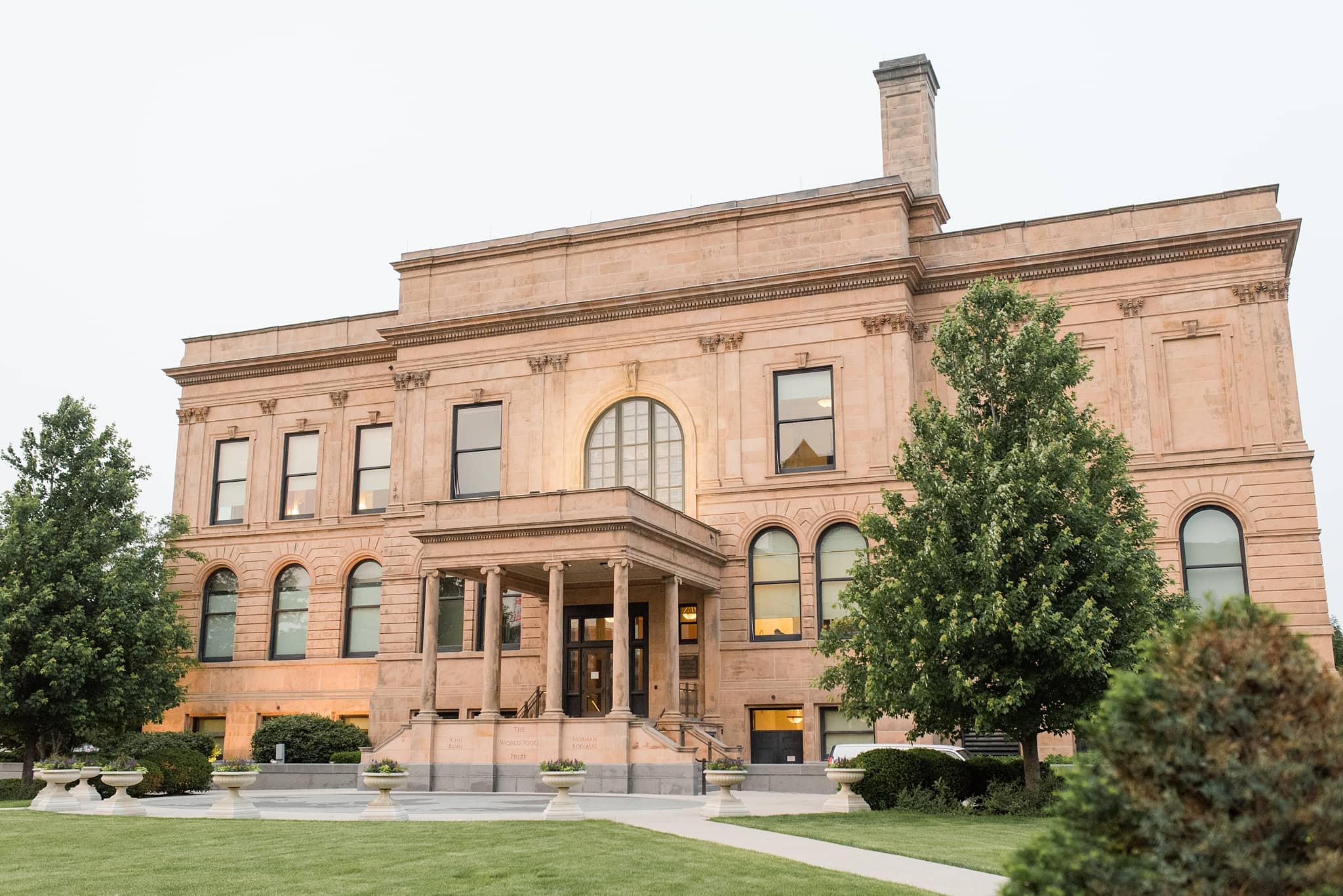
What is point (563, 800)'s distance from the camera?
2083 centimetres

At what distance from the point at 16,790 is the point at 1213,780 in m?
30.1

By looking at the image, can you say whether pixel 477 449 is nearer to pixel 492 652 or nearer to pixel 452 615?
pixel 452 615

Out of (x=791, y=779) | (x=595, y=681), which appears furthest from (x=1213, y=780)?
(x=595, y=681)

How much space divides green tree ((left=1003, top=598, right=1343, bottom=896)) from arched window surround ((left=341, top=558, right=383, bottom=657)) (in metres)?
36.5

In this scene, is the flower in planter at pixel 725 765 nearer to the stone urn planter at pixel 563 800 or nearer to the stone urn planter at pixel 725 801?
the stone urn planter at pixel 725 801

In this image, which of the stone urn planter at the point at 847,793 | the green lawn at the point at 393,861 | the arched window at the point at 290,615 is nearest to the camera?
the green lawn at the point at 393,861

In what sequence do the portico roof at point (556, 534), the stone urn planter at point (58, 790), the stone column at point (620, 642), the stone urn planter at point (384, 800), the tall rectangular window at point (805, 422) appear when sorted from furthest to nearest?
the tall rectangular window at point (805, 422) → the portico roof at point (556, 534) → the stone column at point (620, 642) → the stone urn planter at point (58, 790) → the stone urn planter at point (384, 800)

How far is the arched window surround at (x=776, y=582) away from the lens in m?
34.8

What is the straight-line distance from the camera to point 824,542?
35.1 metres

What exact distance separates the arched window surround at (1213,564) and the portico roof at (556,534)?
13.0 metres

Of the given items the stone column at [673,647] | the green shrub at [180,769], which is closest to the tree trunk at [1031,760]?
the stone column at [673,647]

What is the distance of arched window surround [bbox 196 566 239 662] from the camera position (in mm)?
43219

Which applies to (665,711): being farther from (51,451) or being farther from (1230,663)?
(1230,663)

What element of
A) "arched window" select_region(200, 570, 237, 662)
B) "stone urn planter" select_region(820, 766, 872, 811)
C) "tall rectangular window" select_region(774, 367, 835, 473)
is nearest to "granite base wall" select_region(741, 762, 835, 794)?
"stone urn planter" select_region(820, 766, 872, 811)
